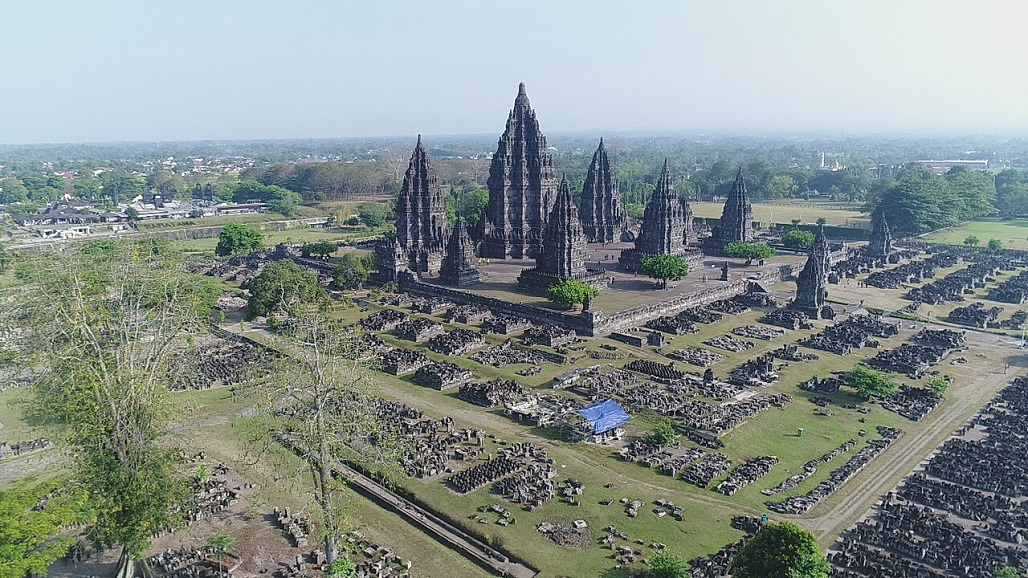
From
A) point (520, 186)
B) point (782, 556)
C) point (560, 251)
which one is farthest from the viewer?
point (520, 186)

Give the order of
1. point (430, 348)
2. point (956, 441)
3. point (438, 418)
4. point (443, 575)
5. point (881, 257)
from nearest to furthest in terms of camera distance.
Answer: point (443, 575), point (956, 441), point (438, 418), point (430, 348), point (881, 257)

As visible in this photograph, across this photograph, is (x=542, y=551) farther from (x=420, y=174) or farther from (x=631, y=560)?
(x=420, y=174)

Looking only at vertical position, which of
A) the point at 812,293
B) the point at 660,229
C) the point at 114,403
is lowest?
the point at 812,293

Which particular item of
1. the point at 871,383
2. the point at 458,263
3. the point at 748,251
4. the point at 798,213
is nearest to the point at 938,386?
the point at 871,383

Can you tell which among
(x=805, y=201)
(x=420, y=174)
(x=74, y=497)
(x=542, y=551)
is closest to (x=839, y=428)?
(x=542, y=551)

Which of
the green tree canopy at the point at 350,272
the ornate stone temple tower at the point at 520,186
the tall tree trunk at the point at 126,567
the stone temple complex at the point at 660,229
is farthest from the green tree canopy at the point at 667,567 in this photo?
the ornate stone temple tower at the point at 520,186

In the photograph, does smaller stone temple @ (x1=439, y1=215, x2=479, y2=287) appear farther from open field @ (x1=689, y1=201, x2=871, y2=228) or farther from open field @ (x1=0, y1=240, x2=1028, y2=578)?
open field @ (x1=689, y1=201, x2=871, y2=228)

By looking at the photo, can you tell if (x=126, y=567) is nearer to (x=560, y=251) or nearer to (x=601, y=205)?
(x=560, y=251)
